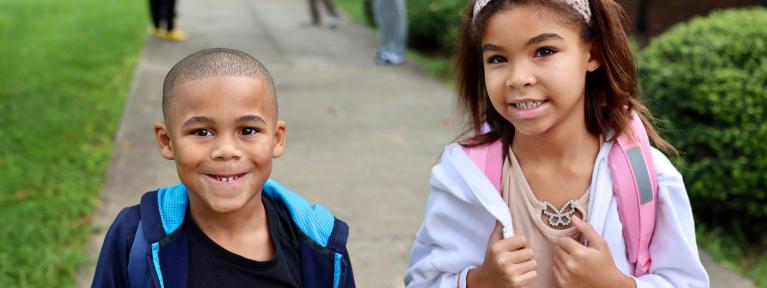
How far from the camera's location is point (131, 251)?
77.5 inches

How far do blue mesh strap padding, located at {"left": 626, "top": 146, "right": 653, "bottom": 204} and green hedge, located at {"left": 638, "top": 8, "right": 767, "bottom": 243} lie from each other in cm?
182

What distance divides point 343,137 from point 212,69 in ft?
12.9

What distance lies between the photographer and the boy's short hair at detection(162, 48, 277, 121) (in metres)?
1.96

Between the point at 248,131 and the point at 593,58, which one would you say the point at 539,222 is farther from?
the point at 248,131

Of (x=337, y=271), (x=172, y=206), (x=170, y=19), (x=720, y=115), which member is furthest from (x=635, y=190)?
(x=170, y=19)

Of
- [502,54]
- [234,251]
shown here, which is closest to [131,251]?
[234,251]

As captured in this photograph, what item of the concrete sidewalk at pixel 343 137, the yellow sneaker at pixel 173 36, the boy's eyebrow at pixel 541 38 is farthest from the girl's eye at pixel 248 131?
the yellow sneaker at pixel 173 36

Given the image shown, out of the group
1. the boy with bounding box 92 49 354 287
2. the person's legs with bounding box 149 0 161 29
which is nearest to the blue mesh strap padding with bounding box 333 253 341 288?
the boy with bounding box 92 49 354 287

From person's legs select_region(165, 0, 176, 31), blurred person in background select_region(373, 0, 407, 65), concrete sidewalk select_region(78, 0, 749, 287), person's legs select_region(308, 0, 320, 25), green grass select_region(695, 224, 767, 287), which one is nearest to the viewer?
green grass select_region(695, 224, 767, 287)

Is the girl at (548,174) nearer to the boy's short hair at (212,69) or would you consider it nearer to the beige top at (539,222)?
the beige top at (539,222)

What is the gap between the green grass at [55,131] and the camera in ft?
12.3

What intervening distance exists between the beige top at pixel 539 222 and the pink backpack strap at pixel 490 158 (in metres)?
0.05

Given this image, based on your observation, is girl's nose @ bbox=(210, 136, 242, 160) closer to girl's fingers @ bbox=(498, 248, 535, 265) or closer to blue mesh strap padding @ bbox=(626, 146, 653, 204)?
girl's fingers @ bbox=(498, 248, 535, 265)

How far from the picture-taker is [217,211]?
2002mm
